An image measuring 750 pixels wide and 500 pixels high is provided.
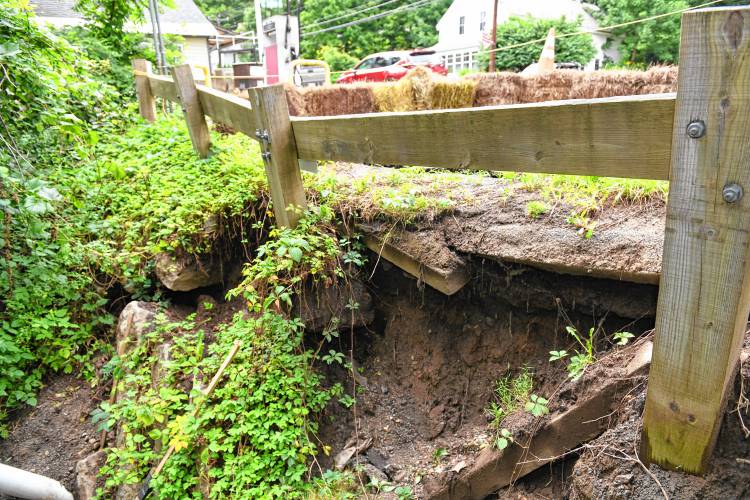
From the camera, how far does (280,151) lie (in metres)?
3.33

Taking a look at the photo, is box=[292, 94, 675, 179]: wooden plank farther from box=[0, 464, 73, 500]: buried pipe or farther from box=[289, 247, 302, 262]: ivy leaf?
box=[0, 464, 73, 500]: buried pipe

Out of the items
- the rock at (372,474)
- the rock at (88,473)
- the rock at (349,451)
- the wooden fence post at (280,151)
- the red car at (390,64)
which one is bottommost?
the rock at (88,473)

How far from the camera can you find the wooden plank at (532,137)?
5.62 feet

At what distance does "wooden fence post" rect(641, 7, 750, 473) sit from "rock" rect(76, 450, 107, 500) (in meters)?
3.34

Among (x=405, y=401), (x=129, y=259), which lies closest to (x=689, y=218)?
(x=405, y=401)

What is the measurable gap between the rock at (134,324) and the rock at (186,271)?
0.24 metres

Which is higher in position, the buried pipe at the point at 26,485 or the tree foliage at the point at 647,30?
the tree foliage at the point at 647,30

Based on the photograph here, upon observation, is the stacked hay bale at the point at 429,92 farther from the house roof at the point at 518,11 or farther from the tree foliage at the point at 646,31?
the house roof at the point at 518,11

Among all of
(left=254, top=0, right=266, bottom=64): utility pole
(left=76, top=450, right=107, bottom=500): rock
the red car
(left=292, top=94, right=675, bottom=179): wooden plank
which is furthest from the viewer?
(left=254, top=0, right=266, bottom=64): utility pole

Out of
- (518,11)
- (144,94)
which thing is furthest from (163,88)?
(518,11)

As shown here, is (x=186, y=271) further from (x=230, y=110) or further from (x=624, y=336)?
(x=624, y=336)

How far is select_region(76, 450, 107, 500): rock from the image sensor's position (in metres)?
3.37

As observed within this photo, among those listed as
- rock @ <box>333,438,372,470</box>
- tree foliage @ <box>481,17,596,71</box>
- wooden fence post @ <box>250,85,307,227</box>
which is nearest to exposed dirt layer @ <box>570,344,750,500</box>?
Answer: rock @ <box>333,438,372,470</box>

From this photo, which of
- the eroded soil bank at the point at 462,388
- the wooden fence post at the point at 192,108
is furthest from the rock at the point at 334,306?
the wooden fence post at the point at 192,108
